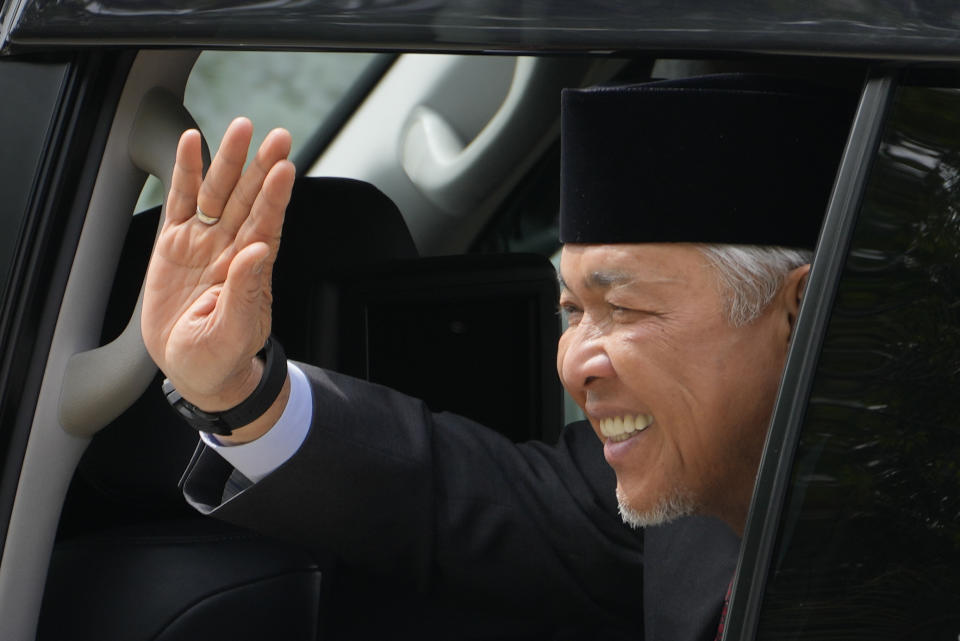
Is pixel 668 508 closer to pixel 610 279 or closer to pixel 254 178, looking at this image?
pixel 610 279

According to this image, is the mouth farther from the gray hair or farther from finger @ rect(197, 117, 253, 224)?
finger @ rect(197, 117, 253, 224)

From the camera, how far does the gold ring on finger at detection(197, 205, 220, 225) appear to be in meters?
1.67

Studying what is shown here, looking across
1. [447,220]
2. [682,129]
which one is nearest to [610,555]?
[682,129]

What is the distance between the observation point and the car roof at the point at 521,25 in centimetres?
113

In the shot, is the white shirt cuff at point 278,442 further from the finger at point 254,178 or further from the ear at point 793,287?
the ear at point 793,287

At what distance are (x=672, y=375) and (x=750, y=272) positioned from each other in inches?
6.0

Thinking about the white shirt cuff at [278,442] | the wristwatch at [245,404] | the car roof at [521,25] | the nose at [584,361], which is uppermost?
the car roof at [521,25]

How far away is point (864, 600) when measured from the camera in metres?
1.16

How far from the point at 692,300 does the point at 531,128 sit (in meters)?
A: 1.75

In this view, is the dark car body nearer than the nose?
Yes

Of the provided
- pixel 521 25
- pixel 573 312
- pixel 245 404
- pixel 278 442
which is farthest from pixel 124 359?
pixel 521 25

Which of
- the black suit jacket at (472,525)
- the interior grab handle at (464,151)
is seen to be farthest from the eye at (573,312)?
the interior grab handle at (464,151)

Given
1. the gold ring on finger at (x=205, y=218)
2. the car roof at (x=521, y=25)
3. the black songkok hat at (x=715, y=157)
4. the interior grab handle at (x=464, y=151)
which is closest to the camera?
the car roof at (x=521, y=25)

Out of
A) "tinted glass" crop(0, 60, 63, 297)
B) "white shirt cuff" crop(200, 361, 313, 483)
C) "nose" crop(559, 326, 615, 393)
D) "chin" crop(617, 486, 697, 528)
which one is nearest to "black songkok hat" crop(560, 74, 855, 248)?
"nose" crop(559, 326, 615, 393)
